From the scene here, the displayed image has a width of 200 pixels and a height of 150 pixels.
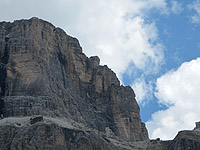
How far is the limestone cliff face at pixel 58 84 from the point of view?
14134 centimetres

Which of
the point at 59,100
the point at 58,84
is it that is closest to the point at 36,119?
the point at 59,100

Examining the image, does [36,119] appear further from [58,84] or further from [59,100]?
[58,84]

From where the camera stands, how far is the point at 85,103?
15800 cm

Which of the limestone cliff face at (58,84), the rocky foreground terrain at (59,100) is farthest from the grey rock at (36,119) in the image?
the limestone cliff face at (58,84)

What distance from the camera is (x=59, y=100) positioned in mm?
145500

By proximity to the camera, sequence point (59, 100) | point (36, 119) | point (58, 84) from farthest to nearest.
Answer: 1. point (58, 84)
2. point (59, 100)
3. point (36, 119)

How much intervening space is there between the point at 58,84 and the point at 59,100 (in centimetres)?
676

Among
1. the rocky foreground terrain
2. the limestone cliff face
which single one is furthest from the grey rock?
the limestone cliff face

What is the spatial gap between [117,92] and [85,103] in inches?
487

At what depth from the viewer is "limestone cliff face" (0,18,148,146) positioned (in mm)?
141338

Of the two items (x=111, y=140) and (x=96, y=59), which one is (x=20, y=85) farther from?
(x=96, y=59)

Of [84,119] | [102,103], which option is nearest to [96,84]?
[102,103]

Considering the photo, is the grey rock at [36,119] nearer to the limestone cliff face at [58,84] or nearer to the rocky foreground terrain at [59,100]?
the rocky foreground terrain at [59,100]

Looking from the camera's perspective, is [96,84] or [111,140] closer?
[111,140]
